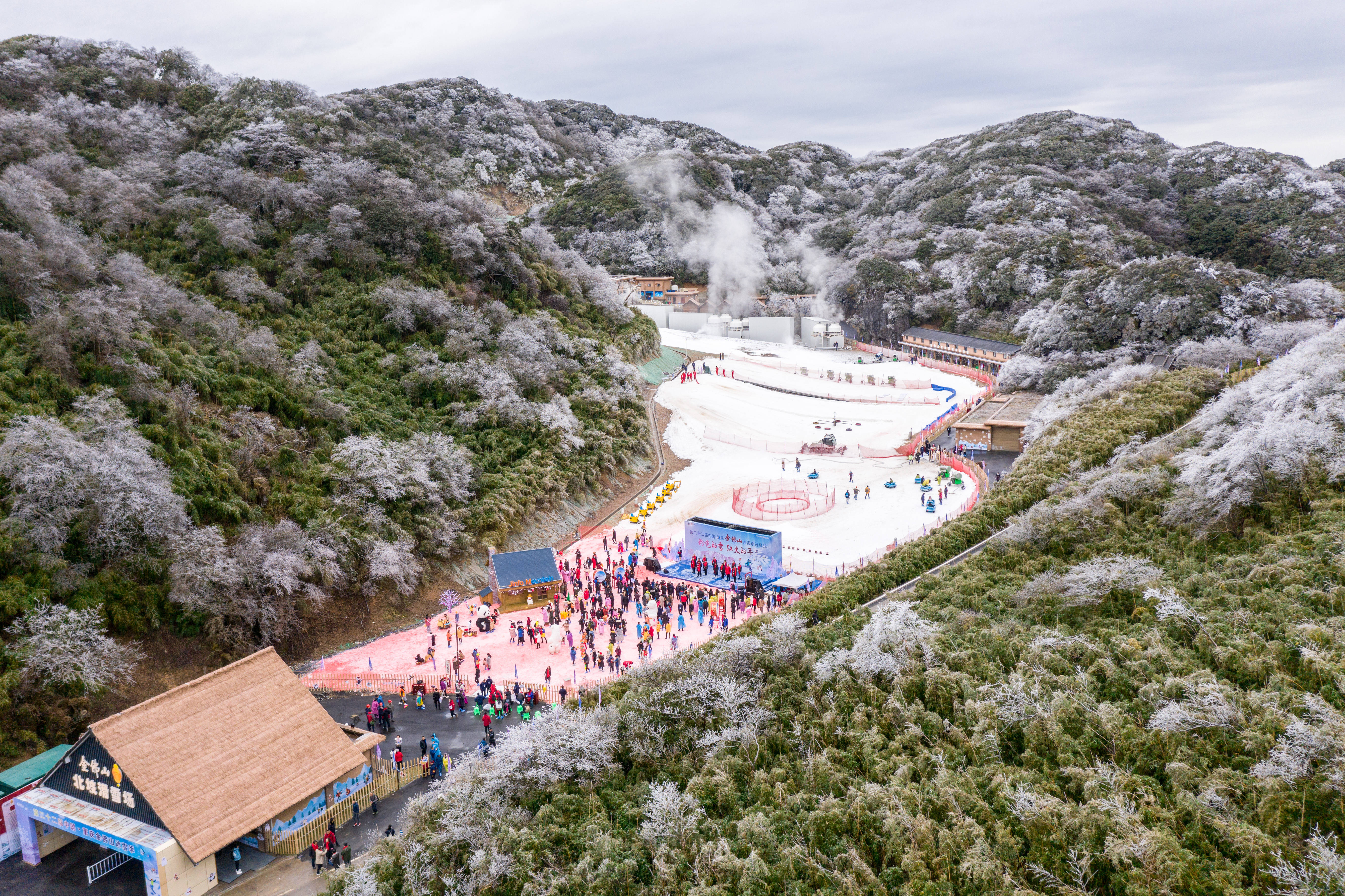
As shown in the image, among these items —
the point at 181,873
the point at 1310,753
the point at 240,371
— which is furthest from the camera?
the point at 240,371

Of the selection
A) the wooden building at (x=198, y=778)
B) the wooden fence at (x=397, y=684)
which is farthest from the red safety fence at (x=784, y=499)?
the wooden building at (x=198, y=778)

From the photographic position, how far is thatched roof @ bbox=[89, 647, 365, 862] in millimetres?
14891

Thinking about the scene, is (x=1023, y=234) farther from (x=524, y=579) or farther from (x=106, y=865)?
(x=106, y=865)

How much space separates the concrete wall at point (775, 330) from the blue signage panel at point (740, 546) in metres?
51.5

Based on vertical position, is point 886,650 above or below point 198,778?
above

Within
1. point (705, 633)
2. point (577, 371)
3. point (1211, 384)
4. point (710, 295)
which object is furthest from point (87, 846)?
point (710, 295)

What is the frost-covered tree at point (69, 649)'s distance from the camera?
1858 centimetres

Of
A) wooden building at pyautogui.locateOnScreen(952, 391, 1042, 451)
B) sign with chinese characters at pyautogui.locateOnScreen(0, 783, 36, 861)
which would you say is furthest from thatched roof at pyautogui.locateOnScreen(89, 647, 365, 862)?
wooden building at pyautogui.locateOnScreen(952, 391, 1042, 451)

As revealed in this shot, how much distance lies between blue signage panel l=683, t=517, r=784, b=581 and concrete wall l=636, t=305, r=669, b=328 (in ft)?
184

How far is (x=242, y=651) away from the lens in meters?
22.4

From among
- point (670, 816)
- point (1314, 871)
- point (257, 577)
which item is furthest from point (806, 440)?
point (1314, 871)

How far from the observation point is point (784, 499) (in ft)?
123

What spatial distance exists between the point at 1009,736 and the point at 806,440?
35882 mm

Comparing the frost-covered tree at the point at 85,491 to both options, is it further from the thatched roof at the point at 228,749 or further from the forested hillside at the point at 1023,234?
the forested hillside at the point at 1023,234
